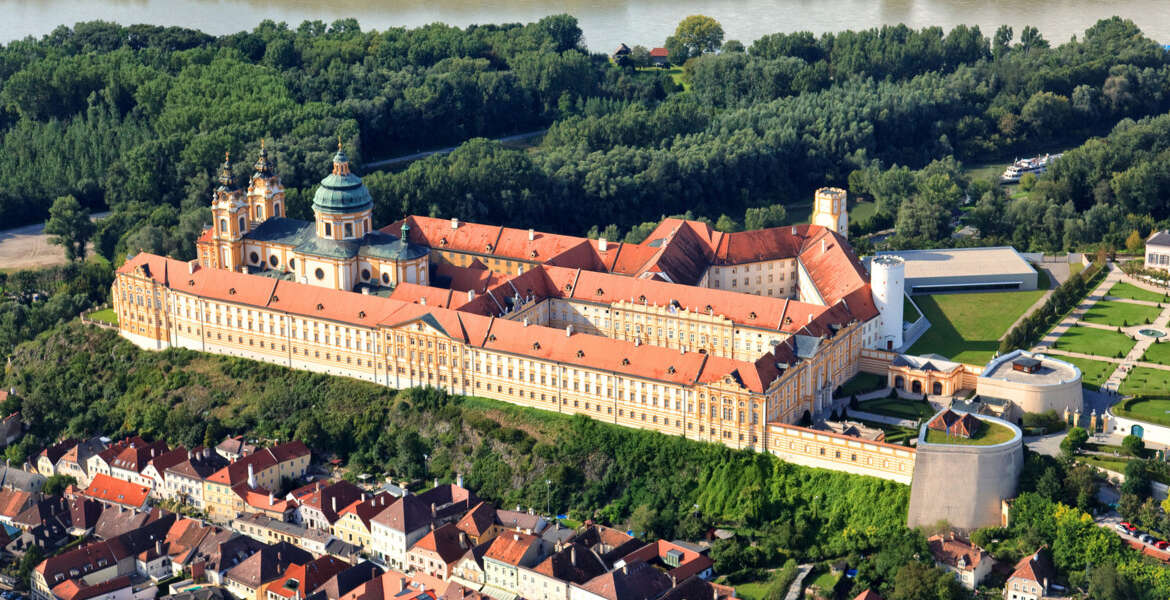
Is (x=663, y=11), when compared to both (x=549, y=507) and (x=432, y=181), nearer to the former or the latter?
(x=432, y=181)

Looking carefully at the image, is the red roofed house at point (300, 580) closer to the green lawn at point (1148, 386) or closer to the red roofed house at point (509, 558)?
the red roofed house at point (509, 558)

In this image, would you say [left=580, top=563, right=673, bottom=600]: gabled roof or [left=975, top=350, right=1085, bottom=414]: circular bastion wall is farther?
[left=975, top=350, right=1085, bottom=414]: circular bastion wall

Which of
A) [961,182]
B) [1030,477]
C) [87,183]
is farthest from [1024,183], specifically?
[87,183]

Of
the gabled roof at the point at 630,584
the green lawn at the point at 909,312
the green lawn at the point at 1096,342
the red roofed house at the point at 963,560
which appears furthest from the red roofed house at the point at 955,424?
the green lawn at the point at 909,312

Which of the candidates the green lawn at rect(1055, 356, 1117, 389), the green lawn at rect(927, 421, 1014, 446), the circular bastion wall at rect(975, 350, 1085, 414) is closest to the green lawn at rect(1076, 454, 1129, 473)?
the green lawn at rect(927, 421, 1014, 446)

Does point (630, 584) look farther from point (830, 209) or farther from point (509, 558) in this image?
point (830, 209)

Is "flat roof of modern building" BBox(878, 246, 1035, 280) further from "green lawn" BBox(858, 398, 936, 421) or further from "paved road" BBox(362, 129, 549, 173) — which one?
"paved road" BBox(362, 129, 549, 173)

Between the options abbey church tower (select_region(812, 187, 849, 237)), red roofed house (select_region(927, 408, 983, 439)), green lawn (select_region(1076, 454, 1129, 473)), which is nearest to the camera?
green lawn (select_region(1076, 454, 1129, 473))

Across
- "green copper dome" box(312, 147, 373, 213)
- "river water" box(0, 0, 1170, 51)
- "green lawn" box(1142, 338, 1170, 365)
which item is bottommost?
"green lawn" box(1142, 338, 1170, 365)
